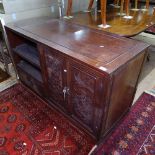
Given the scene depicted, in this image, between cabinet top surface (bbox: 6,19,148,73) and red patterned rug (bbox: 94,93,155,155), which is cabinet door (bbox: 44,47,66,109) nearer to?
cabinet top surface (bbox: 6,19,148,73)

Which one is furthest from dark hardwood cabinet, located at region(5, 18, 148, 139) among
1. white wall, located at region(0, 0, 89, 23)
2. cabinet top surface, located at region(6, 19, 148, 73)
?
white wall, located at region(0, 0, 89, 23)

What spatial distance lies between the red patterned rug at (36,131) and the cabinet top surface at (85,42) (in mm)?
722

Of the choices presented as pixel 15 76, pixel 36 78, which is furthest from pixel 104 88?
pixel 15 76

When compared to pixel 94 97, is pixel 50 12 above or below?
above

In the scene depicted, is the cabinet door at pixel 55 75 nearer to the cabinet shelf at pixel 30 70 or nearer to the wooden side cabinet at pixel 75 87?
the wooden side cabinet at pixel 75 87

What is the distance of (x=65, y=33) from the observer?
4.24 feet

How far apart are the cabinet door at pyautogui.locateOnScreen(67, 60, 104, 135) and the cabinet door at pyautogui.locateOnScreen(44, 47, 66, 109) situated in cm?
8

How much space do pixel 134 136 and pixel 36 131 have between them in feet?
2.82

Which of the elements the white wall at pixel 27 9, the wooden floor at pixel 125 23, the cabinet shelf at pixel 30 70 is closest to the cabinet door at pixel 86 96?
the cabinet shelf at pixel 30 70

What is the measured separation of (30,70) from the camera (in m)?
1.61

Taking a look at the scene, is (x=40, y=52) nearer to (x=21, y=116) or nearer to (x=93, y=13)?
(x=21, y=116)

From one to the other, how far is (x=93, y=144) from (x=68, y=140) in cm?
21

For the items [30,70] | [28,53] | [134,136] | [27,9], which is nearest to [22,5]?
[27,9]

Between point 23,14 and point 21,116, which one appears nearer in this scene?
point 21,116
